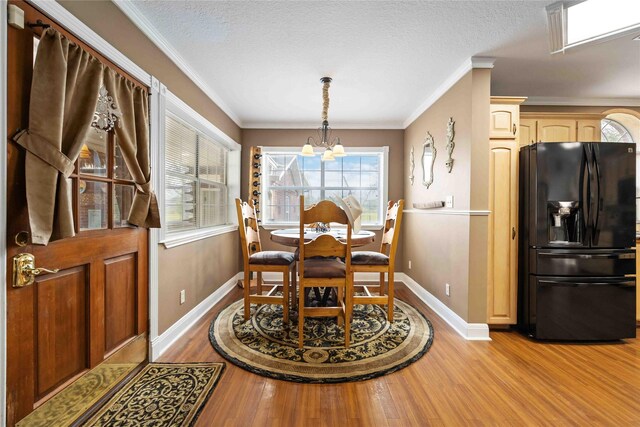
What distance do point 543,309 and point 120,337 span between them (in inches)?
130

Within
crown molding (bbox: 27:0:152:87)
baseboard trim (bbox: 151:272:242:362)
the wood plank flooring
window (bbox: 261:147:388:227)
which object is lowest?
the wood plank flooring

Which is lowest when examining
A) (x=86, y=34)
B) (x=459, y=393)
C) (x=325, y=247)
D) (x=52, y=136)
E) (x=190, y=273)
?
(x=459, y=393)

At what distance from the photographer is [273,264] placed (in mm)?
2793

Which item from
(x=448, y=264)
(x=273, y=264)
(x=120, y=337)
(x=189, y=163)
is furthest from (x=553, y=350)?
(x=189, y=163)

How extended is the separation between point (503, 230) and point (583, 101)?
225 cm

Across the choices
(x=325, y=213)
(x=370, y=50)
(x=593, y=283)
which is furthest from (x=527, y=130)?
(x=325, y=213)

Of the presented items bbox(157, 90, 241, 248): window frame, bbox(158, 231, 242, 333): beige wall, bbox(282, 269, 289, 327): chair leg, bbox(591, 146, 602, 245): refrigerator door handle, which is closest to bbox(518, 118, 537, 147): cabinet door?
bbox(591, 146, 602, 245): refrigerator door handle

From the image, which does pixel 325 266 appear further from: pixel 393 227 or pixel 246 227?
pixel 246 227

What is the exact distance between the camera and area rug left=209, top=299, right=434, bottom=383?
6.66 ft

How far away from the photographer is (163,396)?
68.8 inches

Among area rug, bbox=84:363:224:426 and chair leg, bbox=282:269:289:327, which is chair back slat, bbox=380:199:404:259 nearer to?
chair leg, bbox=282:269:289:327

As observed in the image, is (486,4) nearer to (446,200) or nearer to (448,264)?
(446,200)

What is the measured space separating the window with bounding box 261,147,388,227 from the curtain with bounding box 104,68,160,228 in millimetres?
2711

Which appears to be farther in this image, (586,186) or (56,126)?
(586,186)
